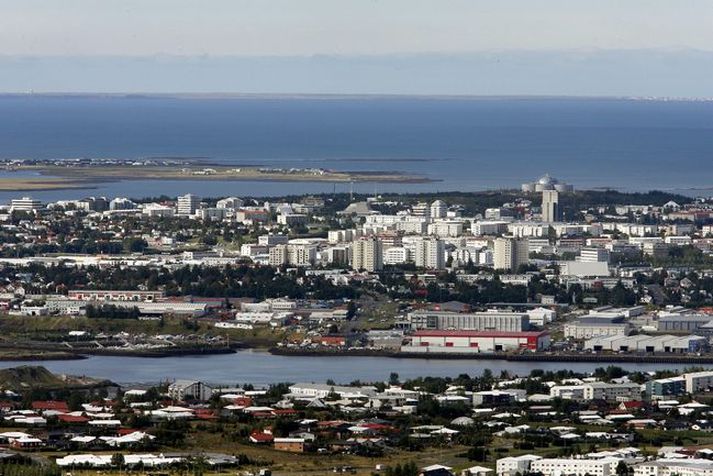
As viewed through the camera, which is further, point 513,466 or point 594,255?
point 594,255

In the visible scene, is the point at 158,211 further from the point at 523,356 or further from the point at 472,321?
the point at 523,356

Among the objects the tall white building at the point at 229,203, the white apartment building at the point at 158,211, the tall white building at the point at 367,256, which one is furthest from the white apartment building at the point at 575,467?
the tall white building at the point at 229,203

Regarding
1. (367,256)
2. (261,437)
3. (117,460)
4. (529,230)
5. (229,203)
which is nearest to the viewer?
(117,460)

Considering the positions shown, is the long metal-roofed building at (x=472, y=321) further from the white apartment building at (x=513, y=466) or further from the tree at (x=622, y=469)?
the tree at (x=622, y=469)

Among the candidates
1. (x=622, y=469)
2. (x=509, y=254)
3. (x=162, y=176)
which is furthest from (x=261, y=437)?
(x=162, y=176)

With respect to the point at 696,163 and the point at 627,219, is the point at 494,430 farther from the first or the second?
the point at 696,163

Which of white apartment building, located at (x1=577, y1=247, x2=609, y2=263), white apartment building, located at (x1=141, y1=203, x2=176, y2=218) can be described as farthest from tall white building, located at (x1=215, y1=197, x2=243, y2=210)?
white apartment building, located at (x1=577, y1=247, x2=609, y2=263)
